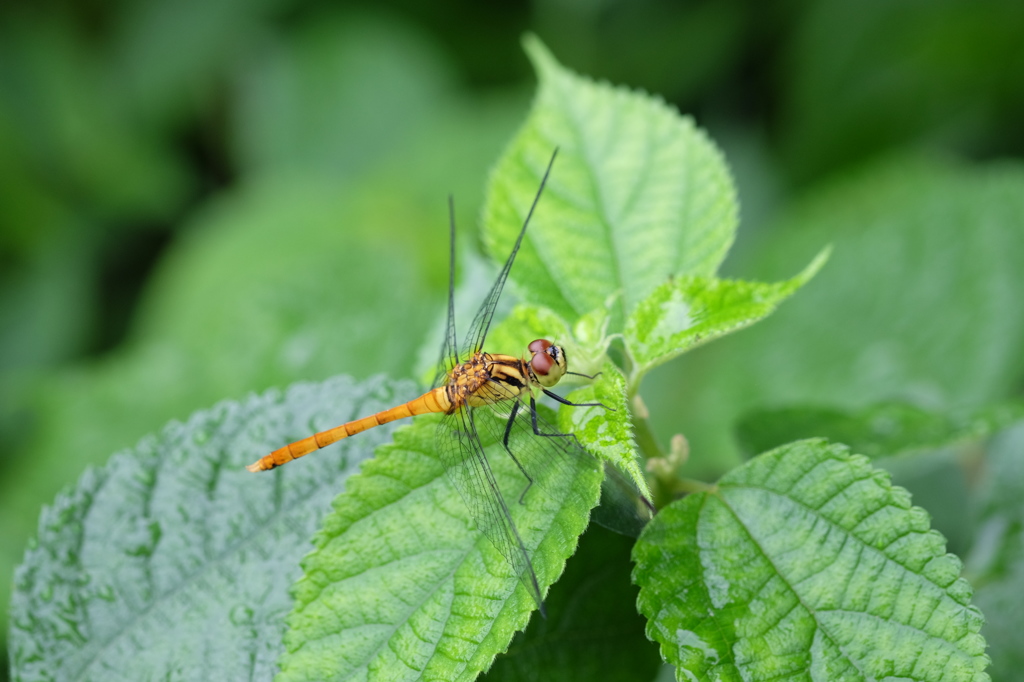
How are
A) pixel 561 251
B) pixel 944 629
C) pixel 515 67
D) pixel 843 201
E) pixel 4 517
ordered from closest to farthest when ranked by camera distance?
pixel 944 629
pixel 561 251
pixel 4 517
pixel 843 201
pixel 515 67

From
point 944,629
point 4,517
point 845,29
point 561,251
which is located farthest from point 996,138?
point 4,517

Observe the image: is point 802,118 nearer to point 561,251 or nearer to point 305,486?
point 561,251

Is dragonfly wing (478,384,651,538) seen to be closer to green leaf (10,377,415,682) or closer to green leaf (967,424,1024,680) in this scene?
green leaf (10,377,415,682)

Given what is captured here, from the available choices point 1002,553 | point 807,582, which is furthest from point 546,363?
A: point 1002,553

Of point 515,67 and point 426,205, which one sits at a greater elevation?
point 515,67

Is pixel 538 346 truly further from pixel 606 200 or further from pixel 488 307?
pixel 606 200

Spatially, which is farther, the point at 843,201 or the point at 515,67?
the point at 515,67

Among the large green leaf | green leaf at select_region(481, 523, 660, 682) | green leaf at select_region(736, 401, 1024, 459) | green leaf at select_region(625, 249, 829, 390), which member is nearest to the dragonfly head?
green leaf at select_region(625, 249, 829, 390)
